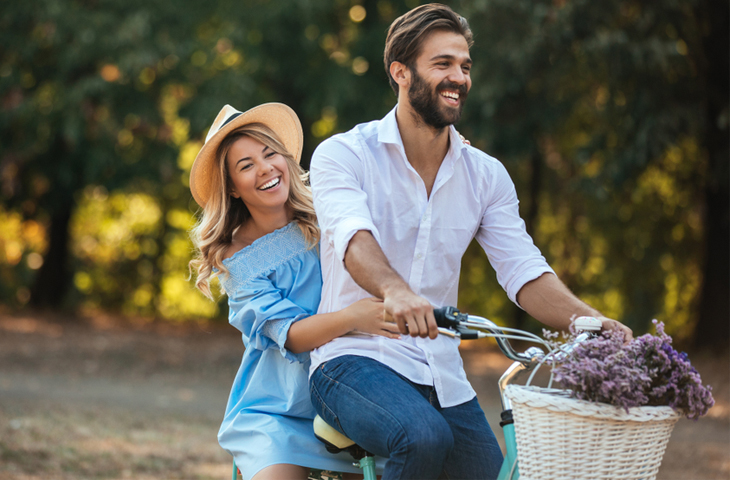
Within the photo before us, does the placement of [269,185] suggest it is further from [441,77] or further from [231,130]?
[441,77]

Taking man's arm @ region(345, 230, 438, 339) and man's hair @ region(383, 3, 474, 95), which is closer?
man's arm @ region(345, 230, 438, 339)

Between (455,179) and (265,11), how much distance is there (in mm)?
9995

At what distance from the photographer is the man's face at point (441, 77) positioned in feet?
9.12

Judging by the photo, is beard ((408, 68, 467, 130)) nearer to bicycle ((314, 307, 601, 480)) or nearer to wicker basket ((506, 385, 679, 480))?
bicycle ((314, 307, 601, 480))

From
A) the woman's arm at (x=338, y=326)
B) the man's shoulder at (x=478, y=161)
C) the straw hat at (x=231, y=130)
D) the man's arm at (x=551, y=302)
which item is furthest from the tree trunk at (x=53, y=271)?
the man's arm at (x=551, y=302)

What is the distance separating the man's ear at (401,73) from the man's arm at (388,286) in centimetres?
66

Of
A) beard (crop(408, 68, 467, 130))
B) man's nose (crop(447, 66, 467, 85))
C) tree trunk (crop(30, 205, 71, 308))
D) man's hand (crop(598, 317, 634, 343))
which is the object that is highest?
man's nose (crop(447, 66, 467, 85))

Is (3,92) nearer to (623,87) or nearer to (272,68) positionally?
(272,68)

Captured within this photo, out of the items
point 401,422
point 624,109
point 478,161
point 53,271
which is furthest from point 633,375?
point 53,271

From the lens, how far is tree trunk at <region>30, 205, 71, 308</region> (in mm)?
17859

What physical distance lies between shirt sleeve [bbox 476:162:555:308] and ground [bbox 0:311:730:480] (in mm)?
4312

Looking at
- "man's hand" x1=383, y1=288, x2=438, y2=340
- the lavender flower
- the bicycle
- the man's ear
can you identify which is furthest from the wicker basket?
the man's ear

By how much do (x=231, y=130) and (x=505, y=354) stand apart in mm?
1602

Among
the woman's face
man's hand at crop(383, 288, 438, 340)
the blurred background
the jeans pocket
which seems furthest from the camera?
the blurred background
